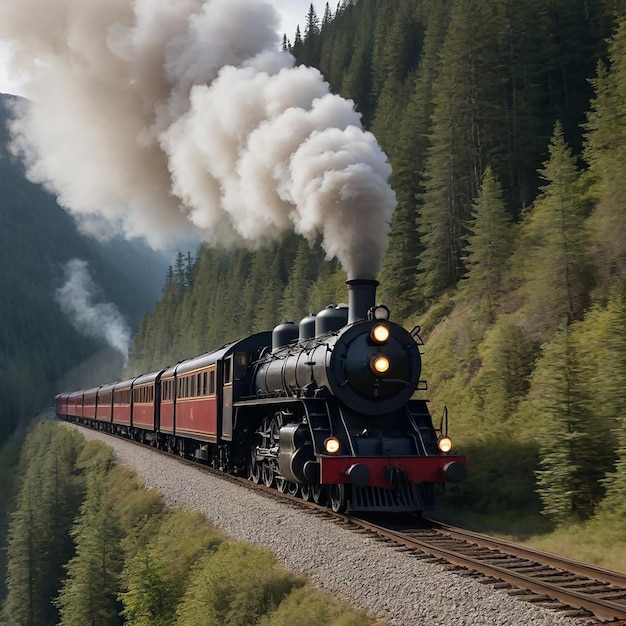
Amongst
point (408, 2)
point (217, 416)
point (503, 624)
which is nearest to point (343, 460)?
point (503, 624)

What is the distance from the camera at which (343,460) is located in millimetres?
11047

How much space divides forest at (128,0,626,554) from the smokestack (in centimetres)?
320

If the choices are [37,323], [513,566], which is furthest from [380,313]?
[37,323]

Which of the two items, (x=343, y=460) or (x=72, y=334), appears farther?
(x=72, y=334)

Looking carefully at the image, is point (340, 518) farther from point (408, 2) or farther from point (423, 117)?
point (408, 2)

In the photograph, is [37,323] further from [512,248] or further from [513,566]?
[513,566]

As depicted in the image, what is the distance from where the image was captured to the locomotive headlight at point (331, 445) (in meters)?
11.2

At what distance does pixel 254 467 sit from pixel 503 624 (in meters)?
10.6

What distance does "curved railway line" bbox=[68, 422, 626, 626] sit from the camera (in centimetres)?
651

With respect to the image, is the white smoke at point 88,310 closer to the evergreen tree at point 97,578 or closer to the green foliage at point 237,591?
the evergreen tree at point 97,578

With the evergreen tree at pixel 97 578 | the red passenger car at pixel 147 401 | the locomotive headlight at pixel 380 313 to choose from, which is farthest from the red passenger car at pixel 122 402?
the locomotive headlight at pixel 380 313

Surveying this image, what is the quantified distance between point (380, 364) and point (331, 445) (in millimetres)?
1637

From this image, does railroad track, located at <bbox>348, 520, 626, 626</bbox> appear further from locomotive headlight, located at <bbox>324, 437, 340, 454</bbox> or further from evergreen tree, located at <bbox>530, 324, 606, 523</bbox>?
evergreen tree, located at <bbox>530, 324, 606, 523</bbox>

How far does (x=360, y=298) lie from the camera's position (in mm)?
12555
